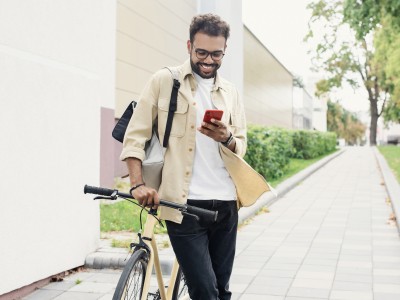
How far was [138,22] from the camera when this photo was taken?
15898mm

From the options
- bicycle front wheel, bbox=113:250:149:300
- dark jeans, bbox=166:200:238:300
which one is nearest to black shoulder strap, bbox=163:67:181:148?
dark jeans, bbox=166:200:238:300

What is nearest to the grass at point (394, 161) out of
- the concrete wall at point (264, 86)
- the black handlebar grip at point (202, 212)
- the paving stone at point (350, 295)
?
Result: the concrete wall at point (264, 86)

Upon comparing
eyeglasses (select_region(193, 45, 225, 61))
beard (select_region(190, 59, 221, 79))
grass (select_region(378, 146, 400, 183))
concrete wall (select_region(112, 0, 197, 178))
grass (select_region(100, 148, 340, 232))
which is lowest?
grass (select_region(100, 148, 340, 232))

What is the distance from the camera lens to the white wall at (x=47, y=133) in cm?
484

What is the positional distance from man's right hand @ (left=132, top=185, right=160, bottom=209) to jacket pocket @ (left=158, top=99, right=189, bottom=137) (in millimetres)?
333

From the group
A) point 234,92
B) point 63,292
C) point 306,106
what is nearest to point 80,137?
point 63,292

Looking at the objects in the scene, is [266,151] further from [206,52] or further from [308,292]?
[206,52]

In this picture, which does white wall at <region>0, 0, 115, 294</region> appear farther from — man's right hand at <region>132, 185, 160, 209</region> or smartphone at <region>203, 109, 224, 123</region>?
smartphone at <region>203, 109, 224, 123</region>

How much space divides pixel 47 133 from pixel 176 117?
2.61 m

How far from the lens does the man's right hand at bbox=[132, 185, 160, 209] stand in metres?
2.80

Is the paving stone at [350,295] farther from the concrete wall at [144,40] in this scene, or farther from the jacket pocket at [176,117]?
the concrete wall at [144,40]

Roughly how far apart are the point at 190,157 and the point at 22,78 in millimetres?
2493

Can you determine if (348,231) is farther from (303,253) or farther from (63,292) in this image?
(63,292)

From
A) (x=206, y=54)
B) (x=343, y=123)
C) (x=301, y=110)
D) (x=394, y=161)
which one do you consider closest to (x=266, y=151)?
(x=394, y=161)
